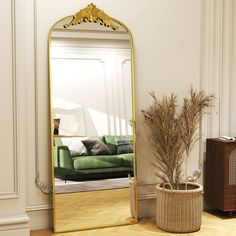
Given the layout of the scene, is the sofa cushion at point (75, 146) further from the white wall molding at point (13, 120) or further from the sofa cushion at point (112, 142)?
the white wall molding at point (13, 120)

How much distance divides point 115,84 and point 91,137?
19.9 inches

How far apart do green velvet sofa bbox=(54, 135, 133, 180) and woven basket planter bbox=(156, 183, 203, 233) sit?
427 mm

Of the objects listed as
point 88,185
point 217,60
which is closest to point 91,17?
point 217,60

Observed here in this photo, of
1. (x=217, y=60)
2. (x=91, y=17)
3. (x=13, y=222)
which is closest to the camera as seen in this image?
(x=13, y=222)

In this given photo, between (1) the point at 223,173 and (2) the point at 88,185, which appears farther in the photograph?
(1) the point at 223,173

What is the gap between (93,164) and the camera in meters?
3.79

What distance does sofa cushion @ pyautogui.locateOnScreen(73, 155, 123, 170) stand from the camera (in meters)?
3.73

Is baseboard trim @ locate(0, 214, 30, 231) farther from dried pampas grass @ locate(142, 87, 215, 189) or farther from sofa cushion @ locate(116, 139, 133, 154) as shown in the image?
dried pampas grass @ locate(142, 87, 215, 189)

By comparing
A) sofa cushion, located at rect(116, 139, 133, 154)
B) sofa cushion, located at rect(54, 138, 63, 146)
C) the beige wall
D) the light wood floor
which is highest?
the beige wall

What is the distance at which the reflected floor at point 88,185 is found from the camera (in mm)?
3664

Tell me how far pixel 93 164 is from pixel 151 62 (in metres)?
1.06

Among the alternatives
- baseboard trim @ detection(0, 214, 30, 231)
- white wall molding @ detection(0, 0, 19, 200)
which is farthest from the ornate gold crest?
baseboard trim @ detection(0, 214, 30, 231)

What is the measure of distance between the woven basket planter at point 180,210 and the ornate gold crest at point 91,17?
4.93 ft

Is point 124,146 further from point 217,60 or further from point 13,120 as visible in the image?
point 217,60
